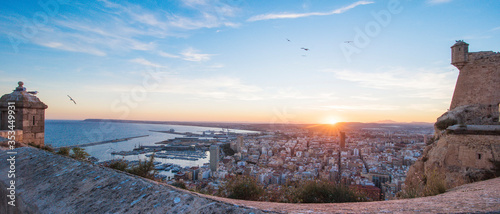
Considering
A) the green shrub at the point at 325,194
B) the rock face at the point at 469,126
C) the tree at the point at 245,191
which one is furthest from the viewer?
the rock face at the point at 469,126

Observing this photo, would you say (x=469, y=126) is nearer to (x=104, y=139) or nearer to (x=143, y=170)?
(x=143, y=170)

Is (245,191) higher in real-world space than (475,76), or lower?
lower

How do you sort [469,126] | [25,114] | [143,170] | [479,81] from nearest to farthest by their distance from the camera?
[143,170] → [25,114] → [469,126] → [479,81]

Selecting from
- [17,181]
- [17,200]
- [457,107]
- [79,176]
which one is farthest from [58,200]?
[457,107]

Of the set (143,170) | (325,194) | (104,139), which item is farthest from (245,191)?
(104,139)

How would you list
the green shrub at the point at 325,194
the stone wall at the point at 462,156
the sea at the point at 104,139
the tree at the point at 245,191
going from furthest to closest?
the sea at the point at 104,139 < the stone wall at the point at 462,156 < the tree at the point at 245,191 < the green shrub at the point at 325,194

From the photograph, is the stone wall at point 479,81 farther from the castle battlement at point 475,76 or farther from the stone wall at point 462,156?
the stone wall at point 462,156

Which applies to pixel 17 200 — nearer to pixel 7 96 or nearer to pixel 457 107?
pixel 7 96

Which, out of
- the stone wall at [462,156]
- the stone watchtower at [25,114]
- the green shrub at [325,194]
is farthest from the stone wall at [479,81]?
the stone watchtower at [25,114]
